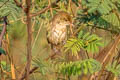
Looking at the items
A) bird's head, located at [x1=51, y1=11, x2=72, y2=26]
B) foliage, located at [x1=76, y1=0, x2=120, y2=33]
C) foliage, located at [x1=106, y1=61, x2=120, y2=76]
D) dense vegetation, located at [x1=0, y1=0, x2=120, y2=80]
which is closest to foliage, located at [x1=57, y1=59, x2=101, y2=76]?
dense vegetation, located at [x1=0, y1=0, x2=120, y2=80]

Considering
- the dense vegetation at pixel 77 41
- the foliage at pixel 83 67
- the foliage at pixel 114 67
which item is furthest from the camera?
the foliage at pixel 114 67

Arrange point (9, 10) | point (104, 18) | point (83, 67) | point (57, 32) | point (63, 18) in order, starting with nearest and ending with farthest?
1. point (83, 67)
2. point (9, 10)
3. point (104, 18)
4. point (63, 18)
5. point (57, 32)

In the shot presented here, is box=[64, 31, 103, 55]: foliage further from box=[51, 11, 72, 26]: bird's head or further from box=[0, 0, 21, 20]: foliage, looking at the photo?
box=[51, 11, 72, 26]: bird's head

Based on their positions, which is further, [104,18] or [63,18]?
[63,18]

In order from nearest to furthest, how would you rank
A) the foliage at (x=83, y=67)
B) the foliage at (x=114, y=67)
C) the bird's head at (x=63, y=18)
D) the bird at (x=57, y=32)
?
the foliage at (x=83, y=67)
the foliage at (x=114, y=67)
the bird's head at (x=63, y=18)
the bird at (x=57, y=32)

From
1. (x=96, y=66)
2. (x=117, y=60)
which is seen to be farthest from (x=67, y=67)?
(x=117, y=60)

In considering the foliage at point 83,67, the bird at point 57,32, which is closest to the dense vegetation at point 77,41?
the foliage at point 83,67

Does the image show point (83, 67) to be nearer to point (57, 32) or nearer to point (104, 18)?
point (104, 18)

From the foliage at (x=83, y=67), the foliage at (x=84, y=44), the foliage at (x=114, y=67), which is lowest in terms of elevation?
the foliage at (x=114, y=67)

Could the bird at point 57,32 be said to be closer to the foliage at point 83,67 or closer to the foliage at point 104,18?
the foliage at point 104,18

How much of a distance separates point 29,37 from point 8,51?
1172 mm

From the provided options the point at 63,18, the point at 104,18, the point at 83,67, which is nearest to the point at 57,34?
the point at 63,18

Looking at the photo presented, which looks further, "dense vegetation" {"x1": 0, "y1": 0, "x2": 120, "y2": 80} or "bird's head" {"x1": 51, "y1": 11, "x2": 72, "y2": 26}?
"bird's head" {"x1": 51, "y1": 11, "x2": 72, "y2": 26}

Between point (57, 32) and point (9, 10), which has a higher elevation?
point (9, 10)
